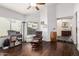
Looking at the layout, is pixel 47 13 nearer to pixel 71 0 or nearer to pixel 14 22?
pixel 71 0

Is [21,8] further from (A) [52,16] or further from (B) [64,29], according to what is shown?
(B) [64,29]

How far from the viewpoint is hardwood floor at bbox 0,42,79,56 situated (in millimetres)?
2078

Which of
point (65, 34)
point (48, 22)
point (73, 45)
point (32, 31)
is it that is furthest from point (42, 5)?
point (73, 45)

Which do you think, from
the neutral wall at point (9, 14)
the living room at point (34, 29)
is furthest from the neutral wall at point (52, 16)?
the neutral wall at point (9, 14)

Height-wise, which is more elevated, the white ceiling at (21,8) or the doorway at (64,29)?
the white ceiling at (21,8)

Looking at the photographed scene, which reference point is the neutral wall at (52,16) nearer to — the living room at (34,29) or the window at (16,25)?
the living room at (34,29)

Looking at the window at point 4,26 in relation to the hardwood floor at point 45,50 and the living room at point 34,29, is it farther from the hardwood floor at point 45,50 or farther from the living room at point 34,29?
the hardwood floor at point 45,50

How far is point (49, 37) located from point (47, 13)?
1.44ft

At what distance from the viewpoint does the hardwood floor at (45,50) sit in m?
2.08

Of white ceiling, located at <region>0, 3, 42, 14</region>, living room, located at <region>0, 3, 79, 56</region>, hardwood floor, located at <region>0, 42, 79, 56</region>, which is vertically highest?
white ceiling, located at <region>0, 3, 42, 14</region>

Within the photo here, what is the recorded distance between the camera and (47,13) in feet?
6.94

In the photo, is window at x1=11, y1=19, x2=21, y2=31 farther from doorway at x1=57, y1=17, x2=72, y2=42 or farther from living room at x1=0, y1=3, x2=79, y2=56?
doorway at x1=57, y1=17, x2=72, y2=42

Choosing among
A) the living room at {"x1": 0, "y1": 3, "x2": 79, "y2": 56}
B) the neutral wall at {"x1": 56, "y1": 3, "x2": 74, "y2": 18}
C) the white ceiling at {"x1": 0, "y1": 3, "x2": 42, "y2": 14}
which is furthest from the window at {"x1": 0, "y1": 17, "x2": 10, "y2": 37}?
the neutral wall at {"x1": 56, "y1": 3, "x2": 74, "y2": 18}

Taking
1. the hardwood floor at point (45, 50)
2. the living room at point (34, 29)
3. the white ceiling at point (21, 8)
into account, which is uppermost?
the white ceiling at point (21, 8)
